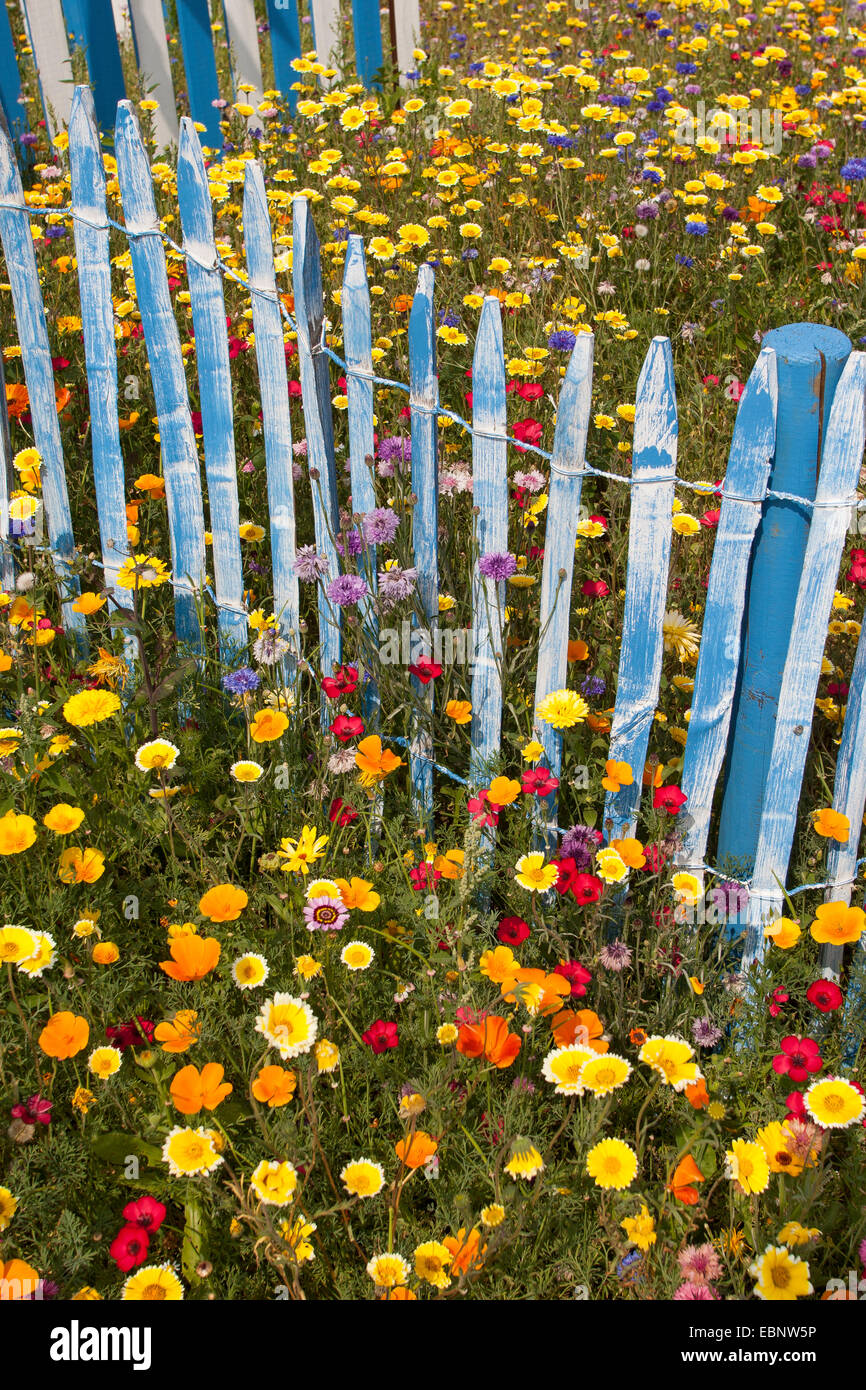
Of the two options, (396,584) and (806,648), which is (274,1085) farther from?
(806,648)

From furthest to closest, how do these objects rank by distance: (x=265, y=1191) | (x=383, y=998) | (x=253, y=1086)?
(x=383, y=998) < (x=253, y=1086) < (x=265, y=1191)

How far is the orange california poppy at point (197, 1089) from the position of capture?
65.6 inches

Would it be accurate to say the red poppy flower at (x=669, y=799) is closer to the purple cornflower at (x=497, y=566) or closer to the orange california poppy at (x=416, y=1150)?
the purple cornflower at (x=497, y=566)

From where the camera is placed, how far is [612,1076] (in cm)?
167

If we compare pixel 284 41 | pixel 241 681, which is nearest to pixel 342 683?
pixel 241 681

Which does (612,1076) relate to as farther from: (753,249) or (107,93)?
(107,93)

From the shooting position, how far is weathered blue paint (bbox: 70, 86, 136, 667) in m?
2.45

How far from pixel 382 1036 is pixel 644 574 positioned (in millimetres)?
928

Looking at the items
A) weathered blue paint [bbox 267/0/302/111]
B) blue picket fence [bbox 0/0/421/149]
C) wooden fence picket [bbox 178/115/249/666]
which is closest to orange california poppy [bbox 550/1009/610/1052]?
wooden fence picket [bbox 178/115/249/666]

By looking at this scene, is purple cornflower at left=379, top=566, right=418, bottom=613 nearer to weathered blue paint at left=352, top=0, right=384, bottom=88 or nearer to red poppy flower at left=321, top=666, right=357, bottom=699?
red poppy flower at left=321, top=666, right=357, bottom=699

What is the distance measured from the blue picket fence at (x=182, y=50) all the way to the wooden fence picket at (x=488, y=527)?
3738mm
